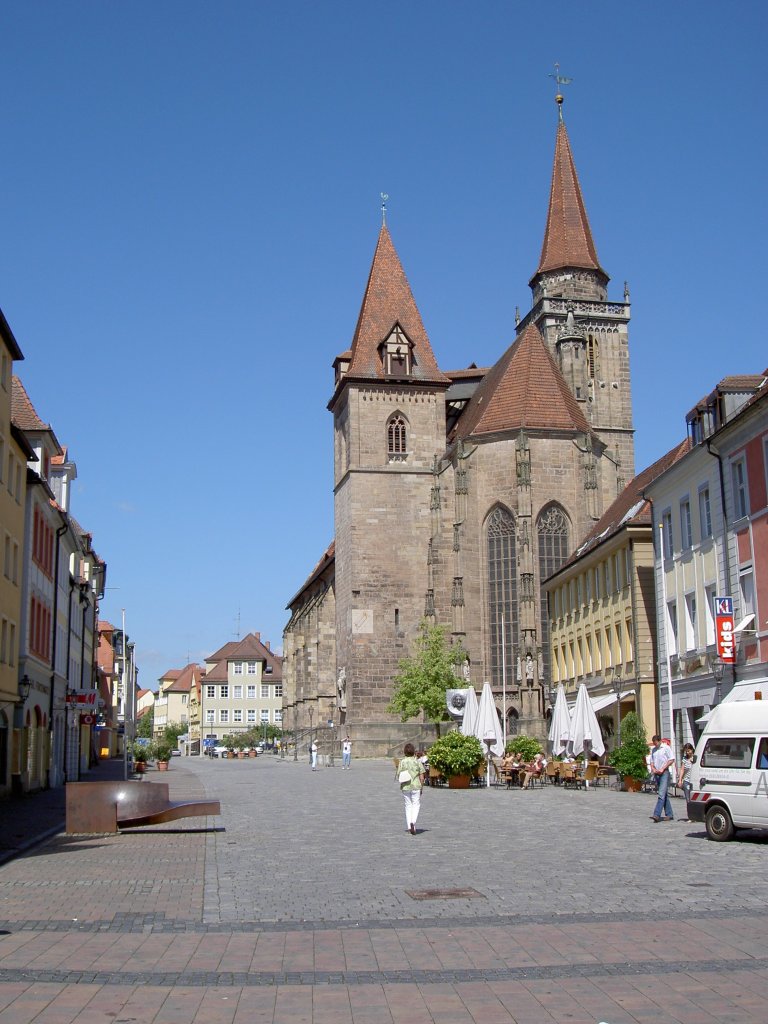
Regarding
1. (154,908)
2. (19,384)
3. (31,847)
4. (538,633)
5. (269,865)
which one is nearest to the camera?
(154,908)

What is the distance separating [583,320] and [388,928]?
71306 mm

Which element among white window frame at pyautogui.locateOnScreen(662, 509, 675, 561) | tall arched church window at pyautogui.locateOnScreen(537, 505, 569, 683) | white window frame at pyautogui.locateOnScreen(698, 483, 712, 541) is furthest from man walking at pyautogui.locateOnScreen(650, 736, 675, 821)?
tall arched church window at pyautogui.locateOnScreen(537, 505, 569, 683)

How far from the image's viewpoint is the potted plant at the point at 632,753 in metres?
30.5

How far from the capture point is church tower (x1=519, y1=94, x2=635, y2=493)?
75.9 metres

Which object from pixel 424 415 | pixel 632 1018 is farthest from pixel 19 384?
pixel 424 415

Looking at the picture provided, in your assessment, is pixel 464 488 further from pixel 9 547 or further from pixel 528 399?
pixel 9 547

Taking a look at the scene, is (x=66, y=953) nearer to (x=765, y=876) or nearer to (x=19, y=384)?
(x=765, y=876)

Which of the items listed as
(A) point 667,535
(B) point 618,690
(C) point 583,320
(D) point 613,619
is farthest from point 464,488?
(A) point 667,535

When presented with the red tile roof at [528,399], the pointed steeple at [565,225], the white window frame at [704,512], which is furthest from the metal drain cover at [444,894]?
the pointed steeple at [565,225]

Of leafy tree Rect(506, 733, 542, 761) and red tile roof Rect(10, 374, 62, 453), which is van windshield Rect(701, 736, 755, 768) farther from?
red tile roof Rect(10, 374, 62, 453)

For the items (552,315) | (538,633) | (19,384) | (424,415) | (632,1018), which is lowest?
(632,1018)

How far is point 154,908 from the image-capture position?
1180cm

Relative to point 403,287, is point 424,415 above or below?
below

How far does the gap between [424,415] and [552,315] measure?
1345 centimetres
